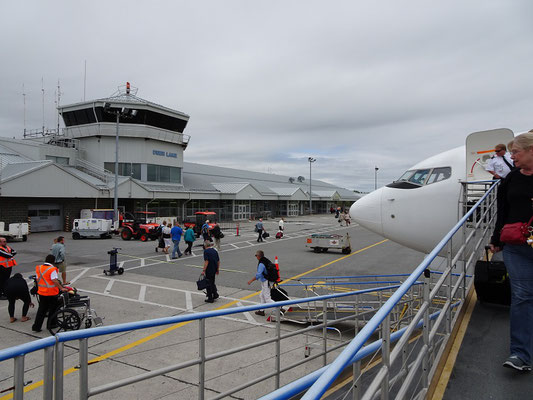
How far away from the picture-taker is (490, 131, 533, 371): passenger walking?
3150 millimetres

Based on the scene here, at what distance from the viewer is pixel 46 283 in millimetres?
7949

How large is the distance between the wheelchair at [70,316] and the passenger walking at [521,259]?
847 cm

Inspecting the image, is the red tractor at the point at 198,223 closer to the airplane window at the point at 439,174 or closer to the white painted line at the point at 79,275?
the white painted line at the point at 79,275

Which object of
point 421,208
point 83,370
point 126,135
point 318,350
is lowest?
point 318,350

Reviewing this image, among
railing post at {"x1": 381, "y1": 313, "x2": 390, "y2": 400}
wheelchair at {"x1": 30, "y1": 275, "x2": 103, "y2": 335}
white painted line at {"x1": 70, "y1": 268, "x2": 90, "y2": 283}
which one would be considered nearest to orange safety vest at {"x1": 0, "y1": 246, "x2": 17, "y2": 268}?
wheelchair at {"x1": 30, "y1": 275, "x2": 103, "y2": 335}

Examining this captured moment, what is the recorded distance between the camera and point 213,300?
1080cm

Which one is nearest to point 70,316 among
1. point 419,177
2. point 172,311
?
point 172,311

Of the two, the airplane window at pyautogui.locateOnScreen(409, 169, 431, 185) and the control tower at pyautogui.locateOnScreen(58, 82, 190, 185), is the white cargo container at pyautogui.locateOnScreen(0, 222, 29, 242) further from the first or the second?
the airplane window at pyautogui.locateOnScreen(409, 169, 431, 185)

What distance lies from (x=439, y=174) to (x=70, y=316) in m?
9.75

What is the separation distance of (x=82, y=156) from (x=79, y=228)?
1613 cm

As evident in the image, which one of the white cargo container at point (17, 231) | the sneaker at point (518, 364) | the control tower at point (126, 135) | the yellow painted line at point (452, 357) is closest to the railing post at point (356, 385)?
the yellow painted line at point (452, 357)

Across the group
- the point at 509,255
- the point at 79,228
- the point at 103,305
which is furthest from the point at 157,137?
the point at 509,255

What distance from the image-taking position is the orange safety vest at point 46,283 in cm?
792

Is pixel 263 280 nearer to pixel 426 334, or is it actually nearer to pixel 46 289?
pixel 46 289
